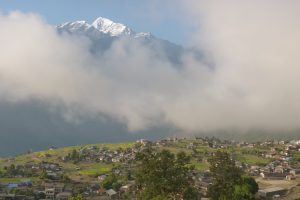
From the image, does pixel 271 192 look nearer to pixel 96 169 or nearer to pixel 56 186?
pixel 56 186

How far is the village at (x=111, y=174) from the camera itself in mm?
96375

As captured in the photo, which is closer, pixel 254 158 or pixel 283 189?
pixel 283 189

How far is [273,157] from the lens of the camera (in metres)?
165

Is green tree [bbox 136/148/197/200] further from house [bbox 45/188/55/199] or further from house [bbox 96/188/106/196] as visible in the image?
house [bbox 96/188/106/196]

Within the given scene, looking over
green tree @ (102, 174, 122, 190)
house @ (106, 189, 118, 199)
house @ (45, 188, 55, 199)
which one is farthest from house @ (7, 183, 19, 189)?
house @ (106, 189, 118, 199)

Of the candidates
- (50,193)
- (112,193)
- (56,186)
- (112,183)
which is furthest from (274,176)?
(50,193)

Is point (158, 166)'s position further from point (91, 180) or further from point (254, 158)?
point (254, 158)

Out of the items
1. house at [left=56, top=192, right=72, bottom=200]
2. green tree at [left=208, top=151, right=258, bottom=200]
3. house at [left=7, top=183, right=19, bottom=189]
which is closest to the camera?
green tree at [left=208, top=151, right=258, bottom=200]

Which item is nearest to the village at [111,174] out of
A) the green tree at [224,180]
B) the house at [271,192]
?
the house at [271,192]

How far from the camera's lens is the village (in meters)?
96.4

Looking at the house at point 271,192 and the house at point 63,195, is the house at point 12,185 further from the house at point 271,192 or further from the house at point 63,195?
the house at point 271,192

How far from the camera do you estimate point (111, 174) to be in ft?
387

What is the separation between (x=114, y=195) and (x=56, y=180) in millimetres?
21377

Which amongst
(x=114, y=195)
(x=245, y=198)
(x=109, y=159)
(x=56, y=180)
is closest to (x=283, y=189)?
(x=114, y=195)
